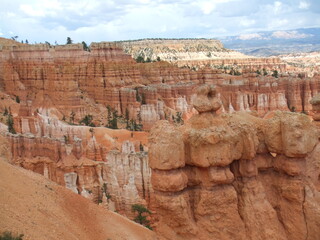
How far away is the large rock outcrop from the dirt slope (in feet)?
7.05

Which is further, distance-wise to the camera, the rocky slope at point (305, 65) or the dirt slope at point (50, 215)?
the rocky slope at point (305, 65)

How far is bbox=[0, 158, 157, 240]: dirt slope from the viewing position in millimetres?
9680

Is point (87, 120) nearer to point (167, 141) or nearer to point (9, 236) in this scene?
point (167, 141)

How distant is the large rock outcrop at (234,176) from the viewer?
10.0 metres

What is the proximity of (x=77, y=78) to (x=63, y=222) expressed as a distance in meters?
38.4

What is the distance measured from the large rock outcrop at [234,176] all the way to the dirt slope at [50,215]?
2.15m

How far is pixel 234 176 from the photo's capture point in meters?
10.9

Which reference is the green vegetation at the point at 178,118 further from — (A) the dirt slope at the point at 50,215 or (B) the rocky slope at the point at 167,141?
(A) the dirt slope at the point at 50,215

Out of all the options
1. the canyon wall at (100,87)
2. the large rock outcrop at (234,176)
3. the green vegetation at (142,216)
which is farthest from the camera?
the canyon wall at (100,87)

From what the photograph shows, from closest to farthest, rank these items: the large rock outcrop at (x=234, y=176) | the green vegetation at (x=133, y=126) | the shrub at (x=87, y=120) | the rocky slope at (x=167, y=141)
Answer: the large rock outcrop at (x=234, y=176), the rocky slope at (x=167, y=141), the shrub at (x=87, y=120), the green vegetation at (x=133, y=126)

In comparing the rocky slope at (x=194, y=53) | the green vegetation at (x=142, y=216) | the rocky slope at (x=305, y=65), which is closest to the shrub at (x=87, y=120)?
the green vegetation at (x=142, y=216)

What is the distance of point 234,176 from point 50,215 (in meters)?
4.95

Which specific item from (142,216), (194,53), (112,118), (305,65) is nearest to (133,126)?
(112,118)

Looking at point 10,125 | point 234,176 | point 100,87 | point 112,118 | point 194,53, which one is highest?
point 194,53
